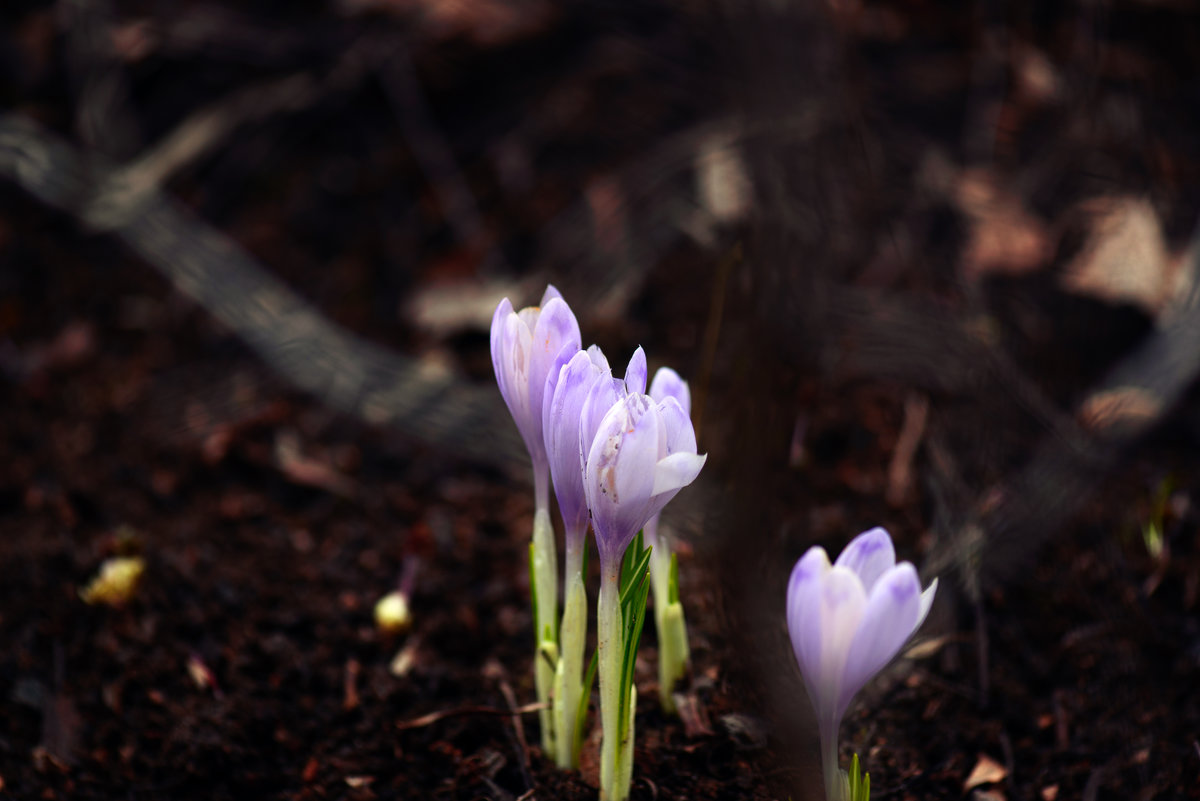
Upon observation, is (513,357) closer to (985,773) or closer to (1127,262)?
(985,773)

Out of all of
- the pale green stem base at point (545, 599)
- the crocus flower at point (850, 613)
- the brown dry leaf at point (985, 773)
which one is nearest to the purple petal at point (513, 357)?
the pale green stem base at point (545, 599)

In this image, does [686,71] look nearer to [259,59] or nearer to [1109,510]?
[259,59]

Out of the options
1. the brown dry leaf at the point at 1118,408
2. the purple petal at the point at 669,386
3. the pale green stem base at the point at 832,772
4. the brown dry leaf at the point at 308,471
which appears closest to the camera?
the pale green stem base at the point at 832,772

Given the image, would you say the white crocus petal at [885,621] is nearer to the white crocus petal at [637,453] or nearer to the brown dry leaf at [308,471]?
the white crocus petal at [637,453]

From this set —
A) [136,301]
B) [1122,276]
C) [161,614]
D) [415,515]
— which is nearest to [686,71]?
[1122,276]

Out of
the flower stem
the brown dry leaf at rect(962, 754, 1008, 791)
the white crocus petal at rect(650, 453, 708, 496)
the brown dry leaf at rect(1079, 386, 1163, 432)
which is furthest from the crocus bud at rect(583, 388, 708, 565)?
the brown dry leaf at rect(1079, 386, 1163, 432)

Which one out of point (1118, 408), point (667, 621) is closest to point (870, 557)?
point (667, 621)
